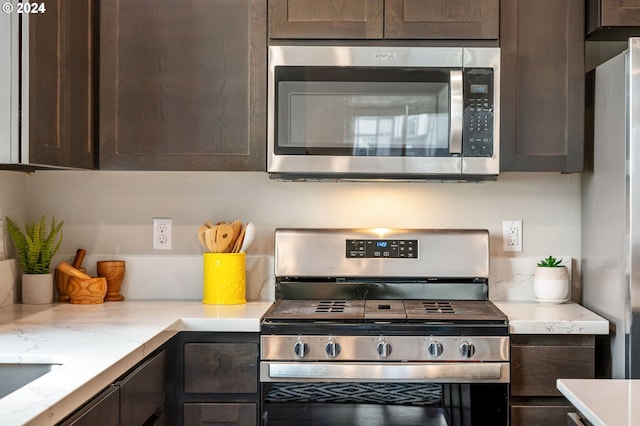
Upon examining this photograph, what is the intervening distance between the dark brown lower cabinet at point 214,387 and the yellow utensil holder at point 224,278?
370mm

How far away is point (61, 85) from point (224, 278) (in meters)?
0.83

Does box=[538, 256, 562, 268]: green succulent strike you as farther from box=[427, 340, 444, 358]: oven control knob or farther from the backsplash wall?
box=[427, 340, 444, 358]: oven control knob

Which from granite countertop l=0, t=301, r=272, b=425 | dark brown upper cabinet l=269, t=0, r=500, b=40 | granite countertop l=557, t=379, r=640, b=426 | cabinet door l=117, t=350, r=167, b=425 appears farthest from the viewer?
dark brown upper cabinet l=269, t=0, r=500, b=40

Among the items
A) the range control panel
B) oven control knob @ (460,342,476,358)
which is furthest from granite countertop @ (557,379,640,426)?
the range control panel

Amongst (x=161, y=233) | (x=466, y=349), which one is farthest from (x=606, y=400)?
(x=161, y=233)

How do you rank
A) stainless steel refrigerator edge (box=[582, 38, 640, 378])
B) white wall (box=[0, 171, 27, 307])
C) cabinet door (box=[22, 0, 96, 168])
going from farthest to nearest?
white wall (box=[0, 171, 27, 307]) → stainless steel refrigerator edge (box=[582, 38, 640, 378]) → cabinet door (box=[22, 0, 96, 168])

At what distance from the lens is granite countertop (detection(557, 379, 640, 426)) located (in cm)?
124

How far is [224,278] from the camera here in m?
2.62

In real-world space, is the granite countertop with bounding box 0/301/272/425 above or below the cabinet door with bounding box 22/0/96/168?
below

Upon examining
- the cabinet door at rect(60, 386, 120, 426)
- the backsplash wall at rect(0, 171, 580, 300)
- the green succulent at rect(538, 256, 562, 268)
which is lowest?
the cabinet door at rect(60, 386, 120, 426)

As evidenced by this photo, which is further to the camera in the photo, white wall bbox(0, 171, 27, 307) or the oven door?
white wall bbox(0, 171, 27, 307)

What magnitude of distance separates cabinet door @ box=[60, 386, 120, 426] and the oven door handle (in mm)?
631

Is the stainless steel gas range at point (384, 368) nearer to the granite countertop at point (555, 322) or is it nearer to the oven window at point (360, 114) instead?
the granite countertop at point (555, 322)

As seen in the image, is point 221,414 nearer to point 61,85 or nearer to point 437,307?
point 437,307
